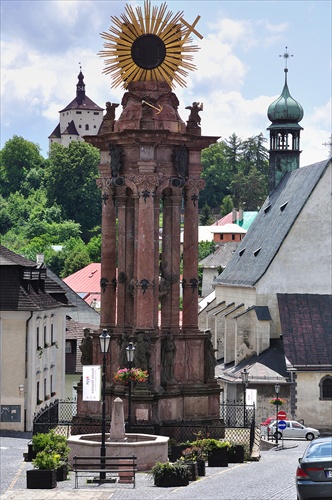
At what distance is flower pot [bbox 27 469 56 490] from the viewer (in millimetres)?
31125

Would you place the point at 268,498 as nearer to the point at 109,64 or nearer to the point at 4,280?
the point at 109,64

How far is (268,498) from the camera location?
27609 mm

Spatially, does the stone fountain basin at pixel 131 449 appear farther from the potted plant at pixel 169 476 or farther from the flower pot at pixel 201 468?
the potted plant at pixel 169 476

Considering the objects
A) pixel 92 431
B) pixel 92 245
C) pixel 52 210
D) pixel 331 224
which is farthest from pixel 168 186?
pixel 52 210

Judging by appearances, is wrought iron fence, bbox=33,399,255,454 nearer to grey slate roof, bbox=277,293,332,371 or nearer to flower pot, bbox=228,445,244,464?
flower pot, bbox=228,445,244,464

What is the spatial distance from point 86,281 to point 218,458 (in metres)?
102

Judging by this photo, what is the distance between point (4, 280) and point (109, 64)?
51.4 ft

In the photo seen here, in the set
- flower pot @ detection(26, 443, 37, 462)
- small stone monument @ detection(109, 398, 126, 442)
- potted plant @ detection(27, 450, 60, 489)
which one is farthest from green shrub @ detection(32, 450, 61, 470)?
flower pot @ detection(26, 443, 37, 462)

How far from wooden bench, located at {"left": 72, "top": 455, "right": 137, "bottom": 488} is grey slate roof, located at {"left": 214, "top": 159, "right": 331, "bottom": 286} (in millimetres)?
49345

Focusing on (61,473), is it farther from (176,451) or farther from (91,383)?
(91,383)

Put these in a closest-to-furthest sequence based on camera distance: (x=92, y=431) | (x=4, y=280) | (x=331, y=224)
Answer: (x=92, y=431) → (x=4, y=280) → (x=331, y=224)

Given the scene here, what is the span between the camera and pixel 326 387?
250ft

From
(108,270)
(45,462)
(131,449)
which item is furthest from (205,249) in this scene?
(45,462)

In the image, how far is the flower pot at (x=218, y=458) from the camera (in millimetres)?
36000
